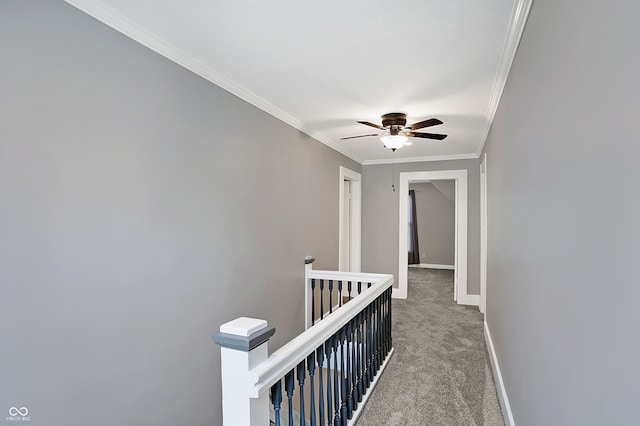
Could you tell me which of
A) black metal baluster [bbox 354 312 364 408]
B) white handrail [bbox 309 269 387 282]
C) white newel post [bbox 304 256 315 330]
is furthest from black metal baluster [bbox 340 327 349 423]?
white newel post [bbox 304 256 315 330]

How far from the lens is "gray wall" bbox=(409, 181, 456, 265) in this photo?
865 cm

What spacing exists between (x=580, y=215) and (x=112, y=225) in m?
1.95

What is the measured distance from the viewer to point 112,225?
171 cm

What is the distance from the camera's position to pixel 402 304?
522 centimetres

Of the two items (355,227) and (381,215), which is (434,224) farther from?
(355,227)

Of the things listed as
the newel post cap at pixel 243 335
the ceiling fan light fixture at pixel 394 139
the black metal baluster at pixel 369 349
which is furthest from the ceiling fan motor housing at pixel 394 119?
the newel post cap at pixel 243 335

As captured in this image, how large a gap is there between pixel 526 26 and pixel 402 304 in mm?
4317

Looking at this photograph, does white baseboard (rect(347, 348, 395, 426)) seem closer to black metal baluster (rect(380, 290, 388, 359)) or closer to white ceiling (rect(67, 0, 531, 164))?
black metal baluster (rect(380, 290, 388, 359))

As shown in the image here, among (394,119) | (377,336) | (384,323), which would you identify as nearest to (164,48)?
(394,119)

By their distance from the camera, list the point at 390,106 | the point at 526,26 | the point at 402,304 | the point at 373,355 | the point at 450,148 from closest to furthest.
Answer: the point at 526,26
the point at 373,355
the point at 390,106
the point at 450,148
the point at 402,304

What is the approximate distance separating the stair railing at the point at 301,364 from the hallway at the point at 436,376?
184 mm

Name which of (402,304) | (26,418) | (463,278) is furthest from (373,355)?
(463,278)

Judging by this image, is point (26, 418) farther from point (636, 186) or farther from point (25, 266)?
point (636, 186)

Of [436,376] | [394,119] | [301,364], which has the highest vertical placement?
[394,119]
